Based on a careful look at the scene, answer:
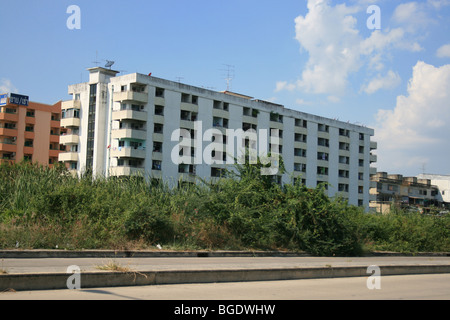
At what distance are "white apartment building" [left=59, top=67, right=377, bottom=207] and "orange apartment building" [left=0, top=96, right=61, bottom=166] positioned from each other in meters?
14.7

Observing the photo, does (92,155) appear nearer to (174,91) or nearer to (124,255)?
(174,91)

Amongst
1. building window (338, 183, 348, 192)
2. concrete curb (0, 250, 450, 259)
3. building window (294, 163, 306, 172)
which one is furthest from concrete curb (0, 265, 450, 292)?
building window (338, 183, 348, 192)

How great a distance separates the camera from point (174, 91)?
65.7 meters

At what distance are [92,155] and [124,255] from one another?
5356 cm

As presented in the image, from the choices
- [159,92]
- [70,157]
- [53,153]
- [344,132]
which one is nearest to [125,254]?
[159,92]

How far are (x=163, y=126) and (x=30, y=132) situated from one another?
32.5m

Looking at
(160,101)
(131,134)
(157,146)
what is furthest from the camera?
(157,146)

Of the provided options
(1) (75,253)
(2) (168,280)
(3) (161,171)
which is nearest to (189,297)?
(2) (168,280)

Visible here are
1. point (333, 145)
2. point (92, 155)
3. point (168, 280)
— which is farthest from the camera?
point (333, 145)

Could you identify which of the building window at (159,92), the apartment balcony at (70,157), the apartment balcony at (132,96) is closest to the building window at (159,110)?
the building window at (159,92)

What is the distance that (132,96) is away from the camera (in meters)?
62.4

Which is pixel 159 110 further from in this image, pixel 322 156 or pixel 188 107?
pixel 322 156

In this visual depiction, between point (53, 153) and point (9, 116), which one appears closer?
point (9, 116)

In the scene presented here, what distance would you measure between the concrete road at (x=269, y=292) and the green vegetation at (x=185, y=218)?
27.9ft
